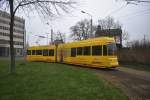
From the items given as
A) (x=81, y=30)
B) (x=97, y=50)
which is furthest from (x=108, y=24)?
(x=97, y=50)

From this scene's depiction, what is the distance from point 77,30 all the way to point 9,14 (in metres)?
52.6

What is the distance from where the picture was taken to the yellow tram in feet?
69.8

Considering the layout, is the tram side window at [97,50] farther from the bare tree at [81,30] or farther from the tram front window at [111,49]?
the bare tree at [81,30]

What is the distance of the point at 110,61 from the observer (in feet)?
68.7

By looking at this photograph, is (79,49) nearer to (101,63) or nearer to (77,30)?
(101,63)

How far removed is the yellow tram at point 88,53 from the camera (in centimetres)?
2127

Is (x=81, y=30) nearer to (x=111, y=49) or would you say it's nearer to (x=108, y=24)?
(x=108, y=24)

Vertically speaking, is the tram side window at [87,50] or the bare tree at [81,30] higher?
the bare tree at [81,30]

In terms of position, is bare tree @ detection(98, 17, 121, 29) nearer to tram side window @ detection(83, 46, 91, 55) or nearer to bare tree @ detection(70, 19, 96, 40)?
bare tree @ detection(70, 19, 96, 40)

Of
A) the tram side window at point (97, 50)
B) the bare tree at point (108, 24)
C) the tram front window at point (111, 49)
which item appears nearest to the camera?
the tram front window at point (111, 49)

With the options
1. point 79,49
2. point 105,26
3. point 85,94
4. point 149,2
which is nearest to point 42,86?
point 85,94

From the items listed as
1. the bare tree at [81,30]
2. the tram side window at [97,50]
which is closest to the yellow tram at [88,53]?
the tram side window at [97,50]

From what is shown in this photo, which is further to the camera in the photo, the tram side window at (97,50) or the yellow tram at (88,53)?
the tram side window at (97,50)

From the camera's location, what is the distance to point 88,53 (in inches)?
948
